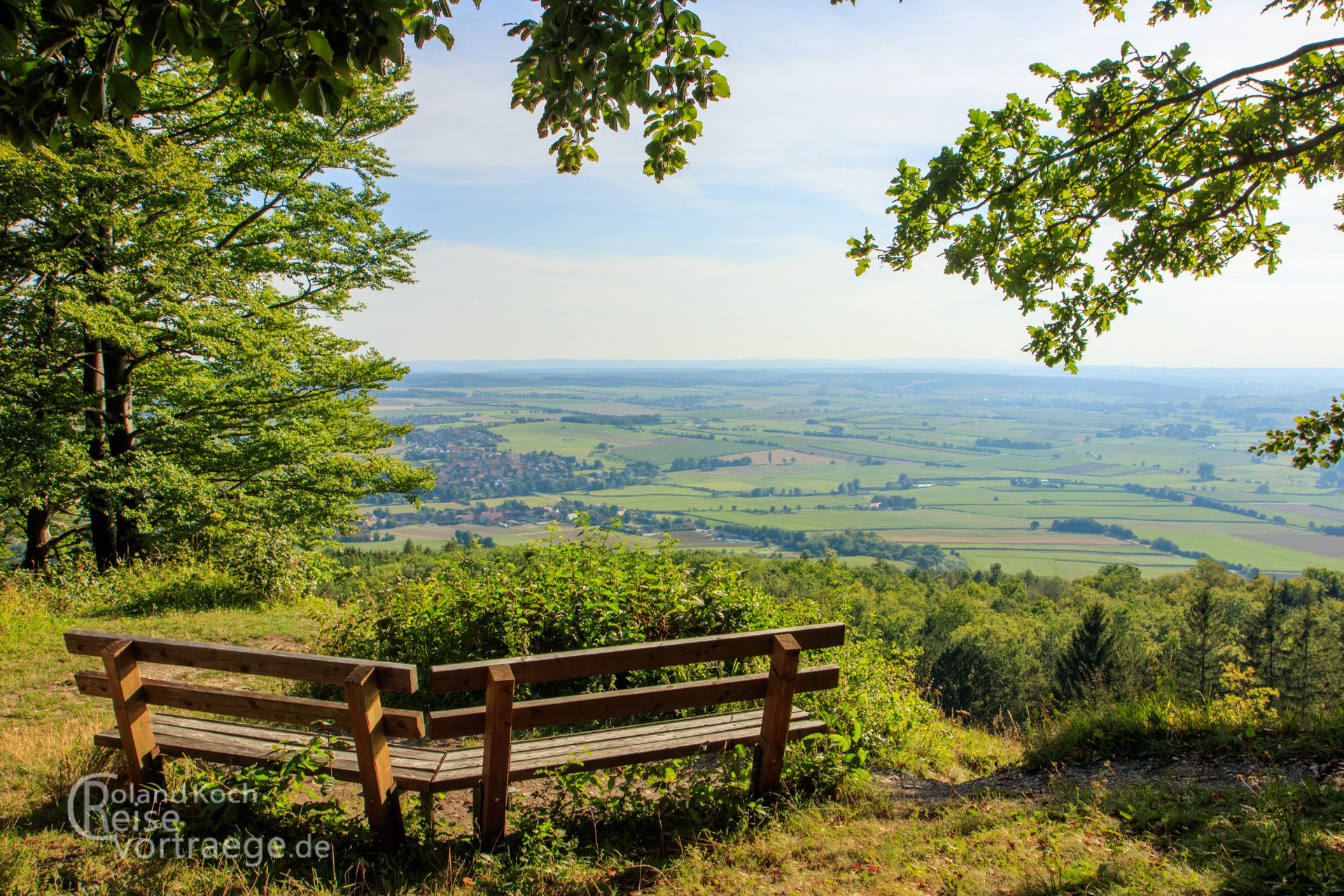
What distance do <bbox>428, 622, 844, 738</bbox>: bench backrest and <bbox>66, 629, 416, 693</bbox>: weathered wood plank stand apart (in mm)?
217

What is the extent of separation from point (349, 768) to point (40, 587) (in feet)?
30.7

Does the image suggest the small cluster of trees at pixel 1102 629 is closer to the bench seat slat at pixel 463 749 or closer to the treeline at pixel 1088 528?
the bench seat slat at pixel 463 749

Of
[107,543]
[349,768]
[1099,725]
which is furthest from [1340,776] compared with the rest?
[107,543]

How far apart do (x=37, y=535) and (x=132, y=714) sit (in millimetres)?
12973

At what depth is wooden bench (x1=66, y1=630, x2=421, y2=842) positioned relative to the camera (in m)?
3.56

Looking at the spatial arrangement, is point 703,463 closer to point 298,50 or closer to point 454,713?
point 454,713

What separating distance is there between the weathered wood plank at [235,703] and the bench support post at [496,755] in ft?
1.47

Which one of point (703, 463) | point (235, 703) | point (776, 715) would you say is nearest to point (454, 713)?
point (235, 703)

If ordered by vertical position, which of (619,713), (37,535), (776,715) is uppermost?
(619,713)

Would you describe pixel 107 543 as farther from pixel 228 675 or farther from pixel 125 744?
Result: pixel 125 744

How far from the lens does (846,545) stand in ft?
287

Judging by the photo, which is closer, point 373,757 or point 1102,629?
point 373,757

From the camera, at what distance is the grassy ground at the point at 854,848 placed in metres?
3.41

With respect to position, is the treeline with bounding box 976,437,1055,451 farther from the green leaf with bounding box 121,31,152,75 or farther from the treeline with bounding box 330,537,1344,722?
the green leaf with bounding box 121,31,152,75
